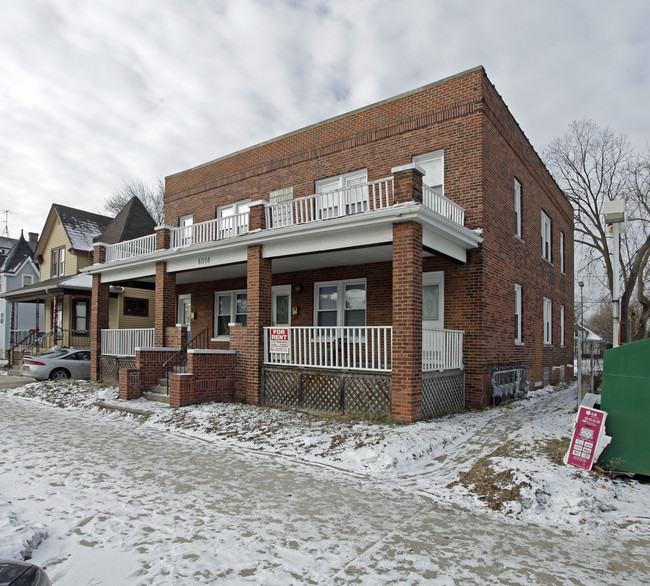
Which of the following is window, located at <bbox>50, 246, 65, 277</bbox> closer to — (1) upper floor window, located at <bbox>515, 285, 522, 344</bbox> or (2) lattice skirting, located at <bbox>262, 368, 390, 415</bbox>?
(2) lattice skirting, located at <bbox>262, 368, 390, 415</bbox>

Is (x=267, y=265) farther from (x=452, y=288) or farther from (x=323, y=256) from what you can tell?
(x=452, y=288)

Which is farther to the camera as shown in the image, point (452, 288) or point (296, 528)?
point (452, 288)

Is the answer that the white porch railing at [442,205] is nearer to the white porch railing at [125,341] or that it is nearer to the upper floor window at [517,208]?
the upper floor window at [517,208]

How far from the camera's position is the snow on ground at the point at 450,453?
4.98 m

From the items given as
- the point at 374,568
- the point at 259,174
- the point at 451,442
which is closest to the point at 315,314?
the point at 259,174

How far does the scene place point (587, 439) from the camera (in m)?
6.07

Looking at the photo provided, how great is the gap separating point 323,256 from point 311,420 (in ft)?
14.3

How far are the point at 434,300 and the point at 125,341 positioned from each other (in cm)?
979

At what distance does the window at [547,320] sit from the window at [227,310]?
10.6 m

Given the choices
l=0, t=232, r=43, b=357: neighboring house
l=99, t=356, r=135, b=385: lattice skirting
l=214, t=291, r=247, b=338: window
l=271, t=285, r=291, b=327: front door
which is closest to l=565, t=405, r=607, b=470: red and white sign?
l=271, t=285, r=291, b=327: front door

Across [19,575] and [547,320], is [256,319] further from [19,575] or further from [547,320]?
[547,320]

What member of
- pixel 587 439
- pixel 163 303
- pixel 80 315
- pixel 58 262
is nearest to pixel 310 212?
pixel 163 303

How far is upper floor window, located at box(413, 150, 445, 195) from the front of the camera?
12.1m

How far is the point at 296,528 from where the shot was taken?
14.8ft
